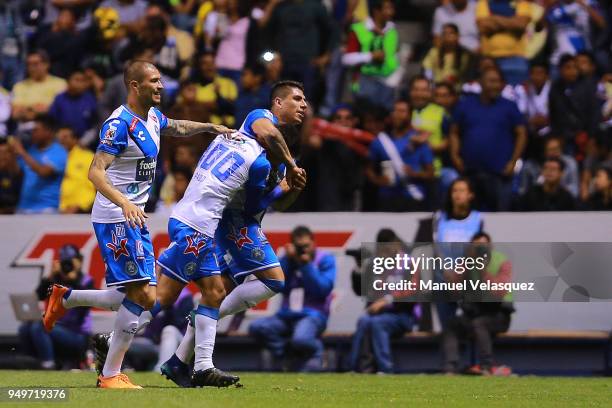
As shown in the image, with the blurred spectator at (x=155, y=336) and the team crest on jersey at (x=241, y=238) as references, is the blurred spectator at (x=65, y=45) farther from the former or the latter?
the team crest on jersey at (x=241, y=238)

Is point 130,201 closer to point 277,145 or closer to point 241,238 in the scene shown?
point 241,238

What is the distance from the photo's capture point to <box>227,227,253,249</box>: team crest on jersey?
1150cm

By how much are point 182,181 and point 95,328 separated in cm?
204

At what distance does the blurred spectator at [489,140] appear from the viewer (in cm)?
1723

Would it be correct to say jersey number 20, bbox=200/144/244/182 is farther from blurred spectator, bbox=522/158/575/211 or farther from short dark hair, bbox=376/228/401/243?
blurred spectator, bbox=522/158/575/211

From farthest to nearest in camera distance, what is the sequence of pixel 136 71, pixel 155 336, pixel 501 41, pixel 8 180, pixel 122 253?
1. pixel 501 41
2. pixel 8 180
3. pixel 155 336
4. pixel 136 71
5. pixel 122 253

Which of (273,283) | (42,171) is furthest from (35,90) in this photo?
(273,283)

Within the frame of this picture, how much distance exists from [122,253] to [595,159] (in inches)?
332

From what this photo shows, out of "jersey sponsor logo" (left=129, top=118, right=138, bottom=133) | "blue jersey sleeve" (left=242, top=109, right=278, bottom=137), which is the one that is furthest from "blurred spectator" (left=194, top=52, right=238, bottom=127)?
"jersey sponsor logo" (left=129, top=118, right=138, bottom=133)

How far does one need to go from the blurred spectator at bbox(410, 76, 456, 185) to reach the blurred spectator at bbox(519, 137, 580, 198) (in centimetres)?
112

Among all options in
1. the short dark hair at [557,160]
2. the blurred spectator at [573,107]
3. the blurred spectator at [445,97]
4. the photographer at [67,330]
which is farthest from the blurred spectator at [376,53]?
the photographer at [67,330]

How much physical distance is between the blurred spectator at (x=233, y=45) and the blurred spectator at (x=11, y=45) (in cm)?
329

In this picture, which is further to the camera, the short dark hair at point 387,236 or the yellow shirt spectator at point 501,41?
the yellow shirt spectator at point 501,41

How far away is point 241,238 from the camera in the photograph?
11.5 meters
